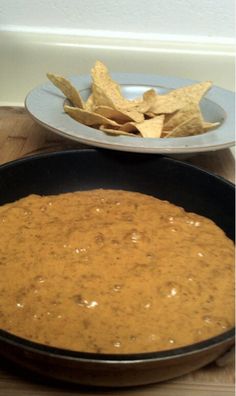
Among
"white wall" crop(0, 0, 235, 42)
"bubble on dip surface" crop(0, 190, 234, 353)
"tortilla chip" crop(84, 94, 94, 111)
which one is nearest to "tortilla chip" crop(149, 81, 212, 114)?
A: "tortilla chip" crop(84, 94, 94, 111)

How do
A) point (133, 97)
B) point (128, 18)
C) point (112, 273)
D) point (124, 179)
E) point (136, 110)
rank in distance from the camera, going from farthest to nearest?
point (128, 18)
point (133, 97)
point (136, 110)
point (124, 179)
point (112, 273)

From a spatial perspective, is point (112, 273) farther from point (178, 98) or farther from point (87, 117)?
point (178, 98)

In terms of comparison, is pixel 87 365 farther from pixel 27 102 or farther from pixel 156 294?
pixel 27 102

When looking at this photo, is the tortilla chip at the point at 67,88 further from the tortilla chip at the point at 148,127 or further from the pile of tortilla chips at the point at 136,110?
the tortilla chip at the point at 148,127

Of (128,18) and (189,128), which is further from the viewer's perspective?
(128,18)

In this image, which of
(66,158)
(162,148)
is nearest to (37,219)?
(66,158)

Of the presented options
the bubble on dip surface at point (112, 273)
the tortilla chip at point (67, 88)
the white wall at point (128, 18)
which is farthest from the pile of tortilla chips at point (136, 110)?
the white wall at point (128, 18)

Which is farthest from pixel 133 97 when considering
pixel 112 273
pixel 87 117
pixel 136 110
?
pixel 112 273

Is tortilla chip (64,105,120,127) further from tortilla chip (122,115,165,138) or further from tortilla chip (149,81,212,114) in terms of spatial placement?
tortilla chip (149,81,212,114)
